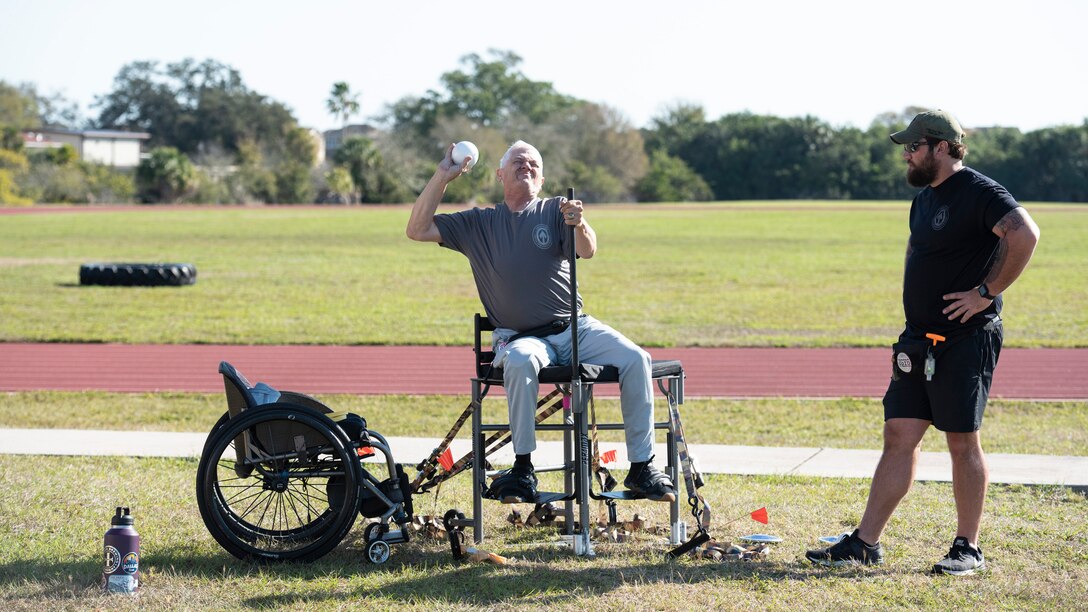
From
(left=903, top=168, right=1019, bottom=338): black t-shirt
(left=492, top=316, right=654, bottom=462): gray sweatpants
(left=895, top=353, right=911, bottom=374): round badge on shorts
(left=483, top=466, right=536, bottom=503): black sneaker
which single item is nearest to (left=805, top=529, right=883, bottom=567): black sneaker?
(left=895, top=353, right=911, bottom=374): round badge on shorts

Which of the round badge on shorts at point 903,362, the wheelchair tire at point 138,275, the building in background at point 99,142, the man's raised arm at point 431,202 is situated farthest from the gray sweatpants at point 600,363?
the building in background at point 99,142

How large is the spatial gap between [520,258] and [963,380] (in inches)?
79.3

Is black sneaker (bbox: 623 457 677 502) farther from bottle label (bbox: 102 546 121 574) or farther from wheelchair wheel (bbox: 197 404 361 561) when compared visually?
bottle label (bbox: 102 546 121 574)

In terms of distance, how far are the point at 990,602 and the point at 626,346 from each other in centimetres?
184

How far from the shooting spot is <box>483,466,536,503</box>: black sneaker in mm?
5391

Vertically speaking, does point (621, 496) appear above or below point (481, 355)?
below

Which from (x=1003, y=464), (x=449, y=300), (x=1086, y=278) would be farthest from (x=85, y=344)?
(x=1086, y=278)

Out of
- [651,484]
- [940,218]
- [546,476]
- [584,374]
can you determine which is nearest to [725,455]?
[546,476]

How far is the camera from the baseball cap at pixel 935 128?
17.5 feet

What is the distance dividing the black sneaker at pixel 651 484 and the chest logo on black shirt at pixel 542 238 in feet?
3.56

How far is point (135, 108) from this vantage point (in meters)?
143

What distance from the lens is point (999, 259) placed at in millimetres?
5184

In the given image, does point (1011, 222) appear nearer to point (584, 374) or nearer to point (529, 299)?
point (584, 374)

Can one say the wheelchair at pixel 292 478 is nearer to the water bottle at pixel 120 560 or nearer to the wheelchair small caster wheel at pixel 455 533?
the wheelchair small caster wheel at pixel 455 533
